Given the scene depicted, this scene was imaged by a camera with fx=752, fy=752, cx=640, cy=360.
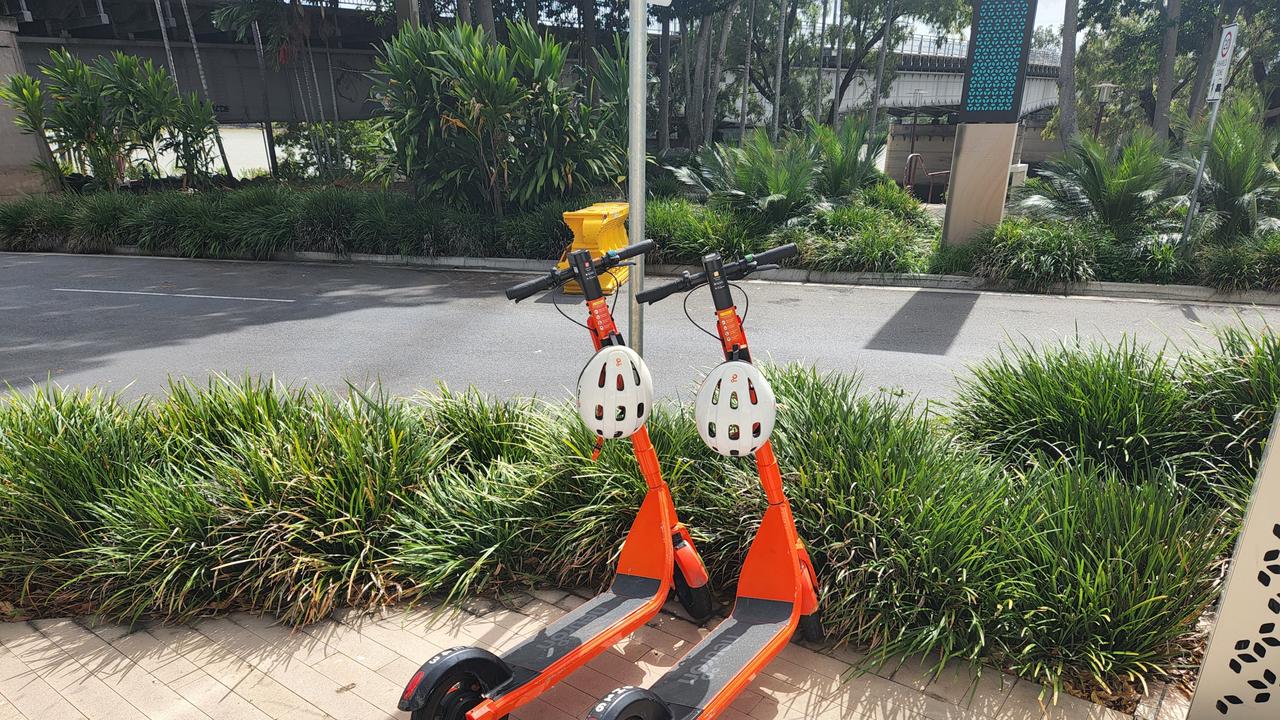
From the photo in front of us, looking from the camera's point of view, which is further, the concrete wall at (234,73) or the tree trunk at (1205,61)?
the concrete wall at (234,73)

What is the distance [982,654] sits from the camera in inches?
108

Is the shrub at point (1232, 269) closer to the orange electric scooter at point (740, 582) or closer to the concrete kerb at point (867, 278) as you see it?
the concrete kerb at point (867, 278)

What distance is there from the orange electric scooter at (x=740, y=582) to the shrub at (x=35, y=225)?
17.3m

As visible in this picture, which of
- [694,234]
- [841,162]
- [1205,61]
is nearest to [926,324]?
[694,234]

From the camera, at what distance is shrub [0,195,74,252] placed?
15.3m

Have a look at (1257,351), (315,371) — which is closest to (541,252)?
(315,371)

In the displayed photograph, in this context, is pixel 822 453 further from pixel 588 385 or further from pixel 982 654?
pixel 588 385

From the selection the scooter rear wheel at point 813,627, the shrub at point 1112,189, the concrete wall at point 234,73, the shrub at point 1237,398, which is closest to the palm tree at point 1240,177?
the shrub at point 1112,189

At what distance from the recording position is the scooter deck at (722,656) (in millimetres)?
2383

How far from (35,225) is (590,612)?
17.8 metres

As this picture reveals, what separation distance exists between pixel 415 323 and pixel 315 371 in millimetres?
1975

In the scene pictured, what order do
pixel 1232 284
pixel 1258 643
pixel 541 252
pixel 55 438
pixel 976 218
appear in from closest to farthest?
pixel 1258 643 < pixel 55 438 < pixel 1232 284 < pixel 976 218 < pixel 541 252

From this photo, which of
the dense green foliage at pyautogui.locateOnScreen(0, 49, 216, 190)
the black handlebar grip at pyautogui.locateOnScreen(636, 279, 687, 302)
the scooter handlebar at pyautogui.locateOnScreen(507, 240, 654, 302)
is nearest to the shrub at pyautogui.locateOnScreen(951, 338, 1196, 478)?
the black handlebar grip at pyautogui.locateOnScreen(636, 279, 687, 302)

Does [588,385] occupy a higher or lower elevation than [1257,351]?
higher
